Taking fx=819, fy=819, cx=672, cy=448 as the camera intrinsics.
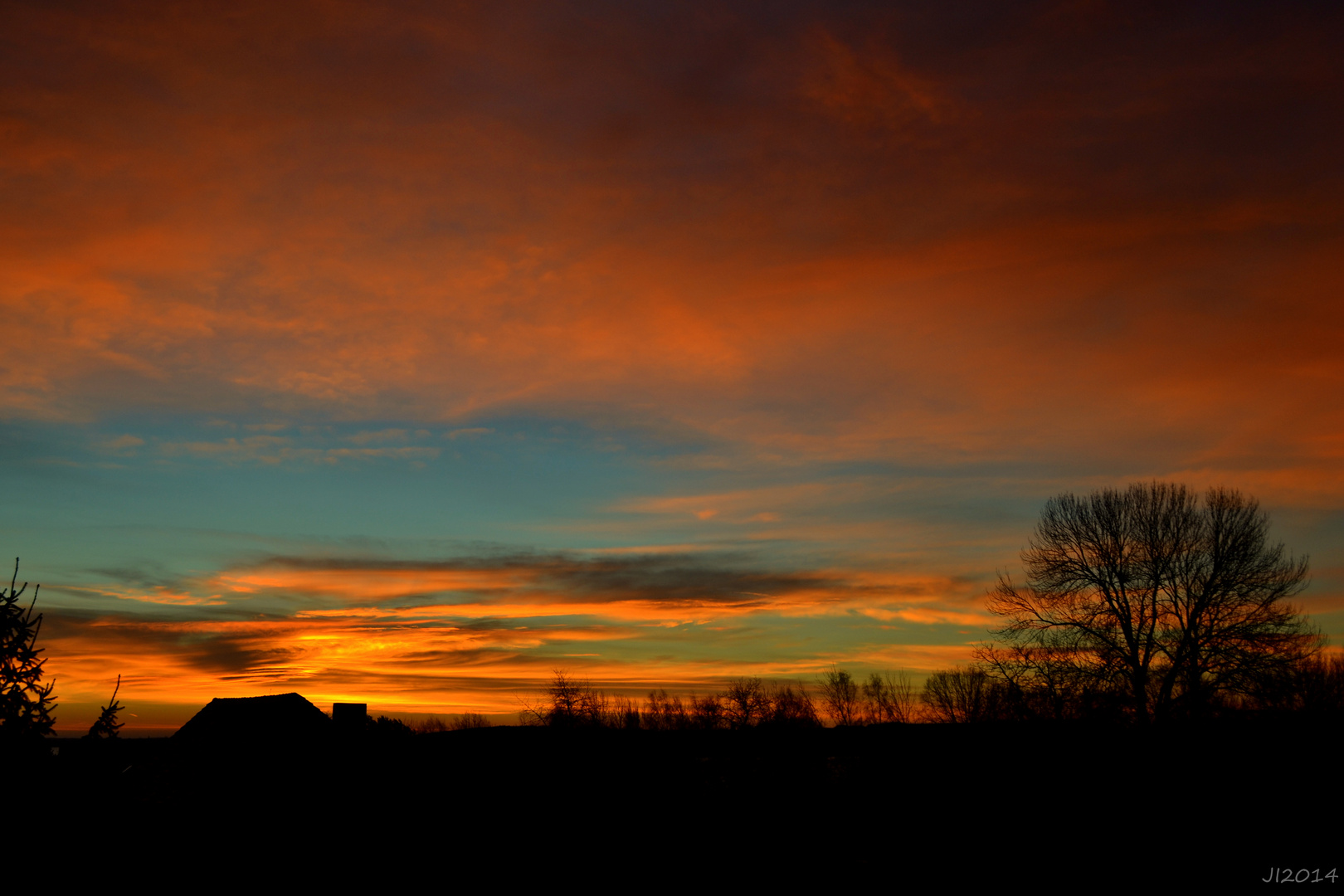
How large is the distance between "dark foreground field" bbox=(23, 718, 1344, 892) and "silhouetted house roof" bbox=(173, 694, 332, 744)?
0.51m

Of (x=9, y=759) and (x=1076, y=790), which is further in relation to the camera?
(x=1076, y=790)

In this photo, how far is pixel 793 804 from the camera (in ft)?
90.1

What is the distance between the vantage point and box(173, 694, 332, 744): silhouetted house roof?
104 ft

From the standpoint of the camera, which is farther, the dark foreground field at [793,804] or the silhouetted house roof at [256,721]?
the silhouetted house roof at [256,721]

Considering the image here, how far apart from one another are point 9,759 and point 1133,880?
2428 centimetres

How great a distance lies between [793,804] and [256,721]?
21.6 metres

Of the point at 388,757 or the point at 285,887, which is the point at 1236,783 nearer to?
the point at 285,887

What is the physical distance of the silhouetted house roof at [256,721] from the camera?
31.8 metres

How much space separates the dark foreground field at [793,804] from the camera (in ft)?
70.0

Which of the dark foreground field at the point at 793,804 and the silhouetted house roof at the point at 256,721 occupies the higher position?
the silhouetted house roof at the point at 256,721

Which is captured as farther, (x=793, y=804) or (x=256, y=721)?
(x=256, y=721)

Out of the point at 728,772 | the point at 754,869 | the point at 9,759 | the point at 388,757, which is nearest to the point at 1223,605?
the point at 728,772

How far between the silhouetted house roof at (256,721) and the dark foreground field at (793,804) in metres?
0.51

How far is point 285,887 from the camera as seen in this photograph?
22.0 m
